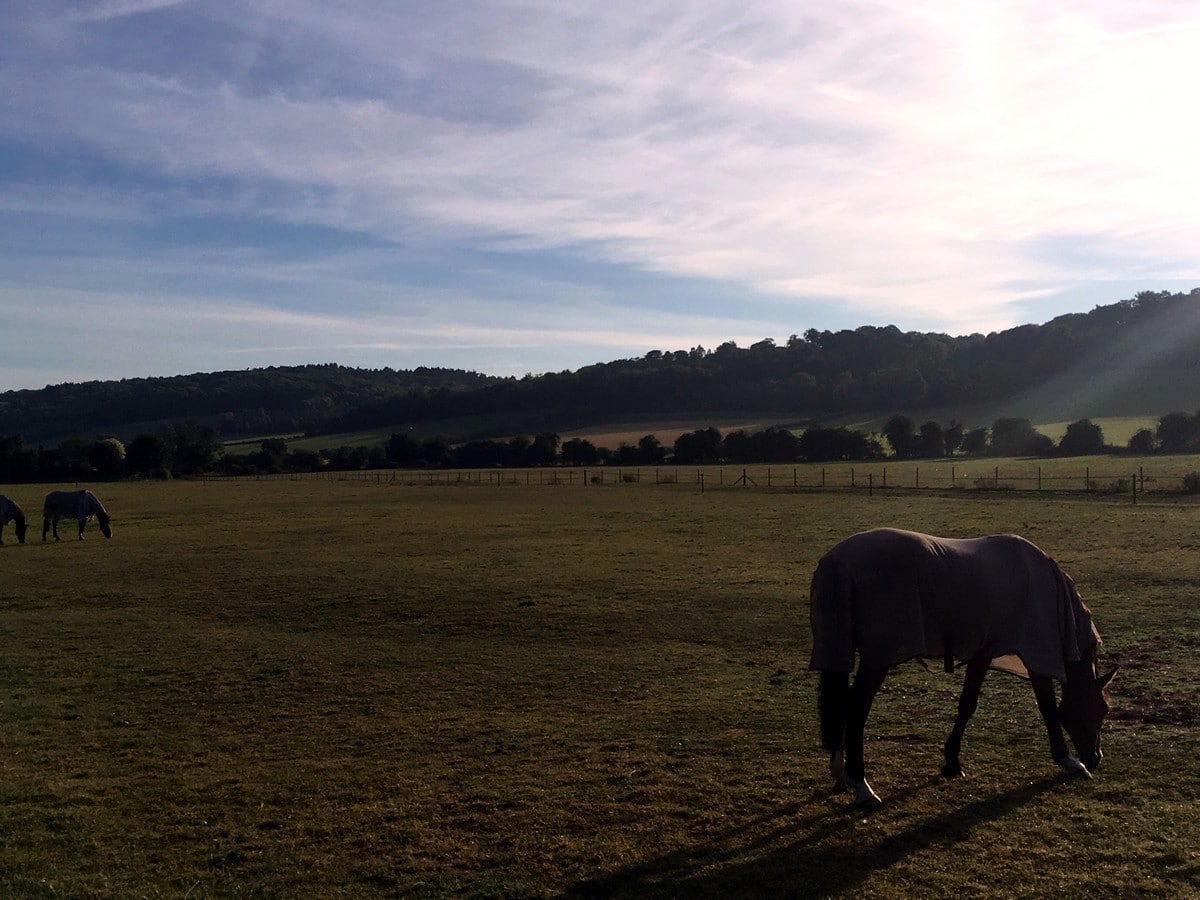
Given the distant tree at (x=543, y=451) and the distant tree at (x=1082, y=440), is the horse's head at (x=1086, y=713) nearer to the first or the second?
the distant tree at (x=1082, y=440)

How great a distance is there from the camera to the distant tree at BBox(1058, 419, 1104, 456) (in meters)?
72.5

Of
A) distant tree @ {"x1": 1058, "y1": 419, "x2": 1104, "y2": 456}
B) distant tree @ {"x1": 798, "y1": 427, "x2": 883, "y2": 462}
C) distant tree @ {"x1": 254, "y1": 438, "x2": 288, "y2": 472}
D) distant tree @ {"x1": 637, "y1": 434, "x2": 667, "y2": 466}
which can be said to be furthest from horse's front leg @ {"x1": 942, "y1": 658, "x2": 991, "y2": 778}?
distant tree @ {"x1": 254, "y1": 438, "x2": 288, "y2": 472}

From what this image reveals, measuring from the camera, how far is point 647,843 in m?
6.04

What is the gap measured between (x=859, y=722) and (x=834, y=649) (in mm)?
563

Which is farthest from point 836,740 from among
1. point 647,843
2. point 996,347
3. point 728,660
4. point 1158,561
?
point 996,347

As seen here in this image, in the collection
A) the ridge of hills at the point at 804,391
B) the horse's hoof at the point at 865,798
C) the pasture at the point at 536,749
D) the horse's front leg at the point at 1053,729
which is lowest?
the pasture at the point at 536,749

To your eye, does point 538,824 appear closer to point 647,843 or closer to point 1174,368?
point 647,843

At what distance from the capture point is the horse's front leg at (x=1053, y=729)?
7062 millimetres

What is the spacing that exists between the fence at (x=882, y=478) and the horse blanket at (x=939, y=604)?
35.1m

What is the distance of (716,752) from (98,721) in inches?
257

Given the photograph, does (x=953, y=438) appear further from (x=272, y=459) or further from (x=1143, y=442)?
(x=272, y=459)

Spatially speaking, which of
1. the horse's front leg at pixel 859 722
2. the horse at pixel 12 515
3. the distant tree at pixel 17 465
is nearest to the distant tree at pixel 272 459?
the distant tree at pixel 17 465

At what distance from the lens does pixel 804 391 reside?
124 m

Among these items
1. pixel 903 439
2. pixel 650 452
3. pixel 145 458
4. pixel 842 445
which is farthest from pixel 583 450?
pixel 145 458
